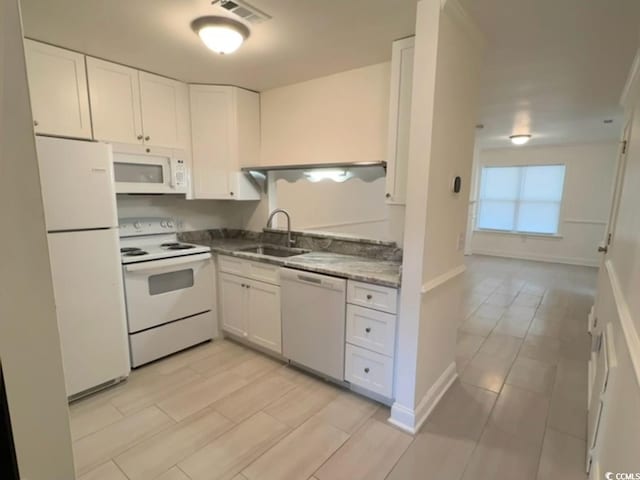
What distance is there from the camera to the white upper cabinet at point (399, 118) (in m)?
2.15

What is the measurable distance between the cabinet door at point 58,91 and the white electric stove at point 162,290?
86 centimetres

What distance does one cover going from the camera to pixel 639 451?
88 cm

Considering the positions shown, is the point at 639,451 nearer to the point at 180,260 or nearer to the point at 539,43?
the point at 539,43

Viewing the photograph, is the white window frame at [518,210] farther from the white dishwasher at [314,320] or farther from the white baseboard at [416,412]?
the white dishwasher at [314,320]

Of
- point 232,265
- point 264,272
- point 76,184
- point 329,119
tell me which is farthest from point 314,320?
point 76,184

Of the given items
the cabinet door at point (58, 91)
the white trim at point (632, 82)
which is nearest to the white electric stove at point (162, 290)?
the cabinet door at point (58, 91)

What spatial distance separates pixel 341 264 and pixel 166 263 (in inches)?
56.5

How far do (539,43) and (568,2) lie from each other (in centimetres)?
49

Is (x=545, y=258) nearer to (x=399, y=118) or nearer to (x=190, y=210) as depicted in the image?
(x=399, y=118)

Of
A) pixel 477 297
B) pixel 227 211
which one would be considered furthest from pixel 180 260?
pixel 477 297

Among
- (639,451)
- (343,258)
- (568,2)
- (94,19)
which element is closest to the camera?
(639,451)

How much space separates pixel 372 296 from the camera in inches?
84.7

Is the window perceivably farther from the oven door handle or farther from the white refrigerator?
the white refrigerator

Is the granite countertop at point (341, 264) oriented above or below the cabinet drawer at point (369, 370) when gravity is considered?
above
